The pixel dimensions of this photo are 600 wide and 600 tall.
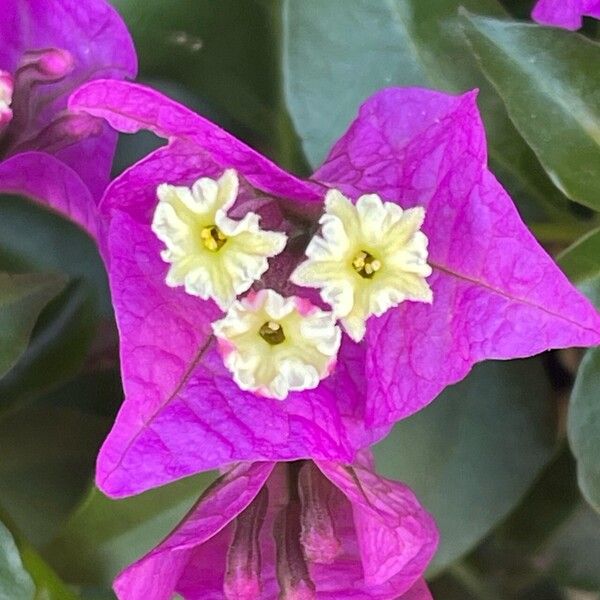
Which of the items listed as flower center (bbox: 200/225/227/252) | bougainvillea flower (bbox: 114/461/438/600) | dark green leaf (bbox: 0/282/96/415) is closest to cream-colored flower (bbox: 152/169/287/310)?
flower center (bbox: 200/225/227/252)

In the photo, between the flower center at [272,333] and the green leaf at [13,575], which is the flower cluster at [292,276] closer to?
the flower center at [272,333]

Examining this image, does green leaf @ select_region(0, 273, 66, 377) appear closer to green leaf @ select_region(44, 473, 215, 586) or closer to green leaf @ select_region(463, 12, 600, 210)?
green leaf @ select_region(44, 473, 215, 586)

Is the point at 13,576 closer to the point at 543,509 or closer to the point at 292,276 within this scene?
the point at 292,276

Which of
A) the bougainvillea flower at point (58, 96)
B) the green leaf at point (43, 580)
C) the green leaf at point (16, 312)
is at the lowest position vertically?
the green leaf at point (43, 580)

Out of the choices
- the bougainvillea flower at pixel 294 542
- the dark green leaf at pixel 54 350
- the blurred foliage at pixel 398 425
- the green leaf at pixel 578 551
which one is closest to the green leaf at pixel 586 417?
the blurred foliage at pixel 398 425

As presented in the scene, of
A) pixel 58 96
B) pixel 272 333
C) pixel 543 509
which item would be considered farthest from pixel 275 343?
pixel 543 509

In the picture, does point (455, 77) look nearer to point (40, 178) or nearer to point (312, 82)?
point (312, 82)
